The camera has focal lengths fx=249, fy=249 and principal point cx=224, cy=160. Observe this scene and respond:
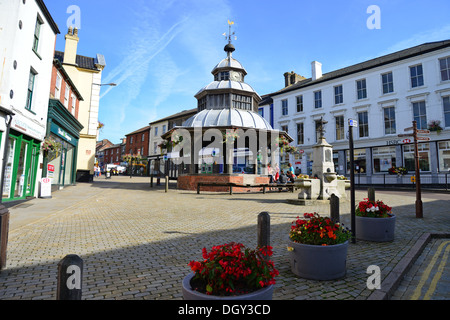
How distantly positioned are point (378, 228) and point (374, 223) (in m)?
0.15

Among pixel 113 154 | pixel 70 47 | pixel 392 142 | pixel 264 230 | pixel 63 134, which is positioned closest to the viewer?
pixel 264 230

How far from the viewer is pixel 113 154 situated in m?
73.2

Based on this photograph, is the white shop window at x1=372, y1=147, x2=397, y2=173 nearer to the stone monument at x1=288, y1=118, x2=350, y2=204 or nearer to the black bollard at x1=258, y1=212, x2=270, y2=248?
the stone monument at x1=288, y1=118, x2=350, y2=204

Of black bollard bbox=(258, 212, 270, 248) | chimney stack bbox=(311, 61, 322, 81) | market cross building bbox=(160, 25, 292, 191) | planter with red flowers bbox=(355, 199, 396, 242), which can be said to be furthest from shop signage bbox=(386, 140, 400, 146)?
black bollard bbox=(258, 212, 270, 248)

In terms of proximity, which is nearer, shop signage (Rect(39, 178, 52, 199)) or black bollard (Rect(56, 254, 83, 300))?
black bollard (Rect(56, 254, 83, 300))

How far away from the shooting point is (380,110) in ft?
87.0

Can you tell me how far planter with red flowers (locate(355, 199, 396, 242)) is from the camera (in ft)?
19.1

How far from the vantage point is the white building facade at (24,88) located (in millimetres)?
9477

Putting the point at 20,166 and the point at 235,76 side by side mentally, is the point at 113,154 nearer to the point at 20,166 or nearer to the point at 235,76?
the point at 235,76

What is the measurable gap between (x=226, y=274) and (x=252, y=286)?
302 mm

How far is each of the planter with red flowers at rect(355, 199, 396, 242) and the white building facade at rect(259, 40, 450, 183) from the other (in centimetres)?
2131

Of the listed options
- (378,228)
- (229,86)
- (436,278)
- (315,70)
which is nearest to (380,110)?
(315,70)

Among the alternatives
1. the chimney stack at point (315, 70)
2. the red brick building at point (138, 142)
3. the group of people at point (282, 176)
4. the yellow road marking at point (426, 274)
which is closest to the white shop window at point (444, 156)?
the group of people at point (282, 176)

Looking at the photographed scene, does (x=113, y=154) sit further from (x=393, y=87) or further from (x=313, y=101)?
(x=393, y=87)
